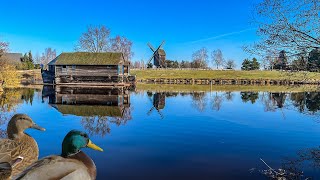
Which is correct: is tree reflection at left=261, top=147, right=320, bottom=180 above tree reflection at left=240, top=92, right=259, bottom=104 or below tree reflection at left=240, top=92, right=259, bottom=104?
below

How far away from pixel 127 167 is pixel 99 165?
0.84m

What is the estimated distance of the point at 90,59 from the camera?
166 ft

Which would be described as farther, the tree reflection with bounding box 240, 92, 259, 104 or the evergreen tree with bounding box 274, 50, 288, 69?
the tree reflection with bounding box 240, 92, 259, 104

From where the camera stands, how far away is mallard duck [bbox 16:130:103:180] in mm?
4098

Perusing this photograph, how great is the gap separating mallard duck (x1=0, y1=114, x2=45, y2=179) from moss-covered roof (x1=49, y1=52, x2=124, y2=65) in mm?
43046

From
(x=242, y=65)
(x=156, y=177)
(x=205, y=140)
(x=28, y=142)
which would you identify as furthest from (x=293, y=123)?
(x=242, y=65)

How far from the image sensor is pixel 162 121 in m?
17.6

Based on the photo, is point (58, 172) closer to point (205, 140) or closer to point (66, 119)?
point (205, 140)

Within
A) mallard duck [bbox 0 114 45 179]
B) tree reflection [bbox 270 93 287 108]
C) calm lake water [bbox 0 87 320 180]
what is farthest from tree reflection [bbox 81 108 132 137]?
tree reflection [bbox 270 93 287 108]

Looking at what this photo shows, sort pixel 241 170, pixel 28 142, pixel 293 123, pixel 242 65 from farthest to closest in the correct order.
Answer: pixel 242 65
pixel 293 123
pixel 241 170
pixel 28 142

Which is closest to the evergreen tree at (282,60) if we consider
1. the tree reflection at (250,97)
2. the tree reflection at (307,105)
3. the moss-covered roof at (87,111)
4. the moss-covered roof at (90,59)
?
the moss-covered roof at (87,111)

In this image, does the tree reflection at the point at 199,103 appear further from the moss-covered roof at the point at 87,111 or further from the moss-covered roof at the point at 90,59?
the moss-covered roof at the point at 90,59

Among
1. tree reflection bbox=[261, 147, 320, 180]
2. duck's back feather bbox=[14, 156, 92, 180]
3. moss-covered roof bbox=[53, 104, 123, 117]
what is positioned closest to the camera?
duck's back feather bbox=[14, 156, 92, 180]

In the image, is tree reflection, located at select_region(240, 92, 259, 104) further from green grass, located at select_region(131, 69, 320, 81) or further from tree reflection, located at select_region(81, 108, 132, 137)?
green grass, located at select_region(131, 69, 320, 81)
